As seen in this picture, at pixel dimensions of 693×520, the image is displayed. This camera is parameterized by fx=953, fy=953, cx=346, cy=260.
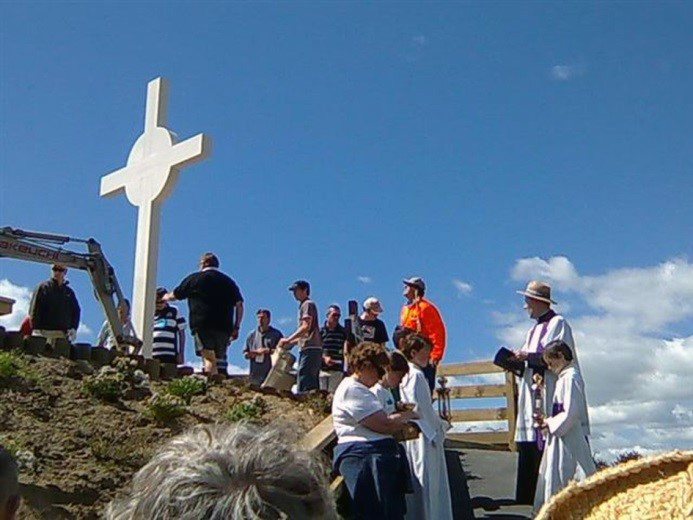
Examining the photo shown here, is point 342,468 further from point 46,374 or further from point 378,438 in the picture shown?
point 46,374

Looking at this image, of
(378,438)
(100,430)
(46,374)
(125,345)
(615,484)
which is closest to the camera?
(615,484)

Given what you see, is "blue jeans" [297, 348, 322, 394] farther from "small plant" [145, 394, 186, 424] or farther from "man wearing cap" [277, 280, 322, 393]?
"small plant" [145, 394, 186, 424]

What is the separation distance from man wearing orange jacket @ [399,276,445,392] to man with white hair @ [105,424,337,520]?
6722mm

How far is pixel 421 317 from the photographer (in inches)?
321

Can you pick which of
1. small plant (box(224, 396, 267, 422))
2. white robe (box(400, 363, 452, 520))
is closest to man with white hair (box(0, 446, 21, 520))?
white robe (box(400, 363, 452, 520))

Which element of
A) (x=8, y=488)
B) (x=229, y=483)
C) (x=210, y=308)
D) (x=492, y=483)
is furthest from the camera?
(x=210, y=308)

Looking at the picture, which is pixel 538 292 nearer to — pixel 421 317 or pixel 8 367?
pixel 421 317

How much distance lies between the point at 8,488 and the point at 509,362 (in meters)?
4.55

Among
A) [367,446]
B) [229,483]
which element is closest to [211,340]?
[367,446]

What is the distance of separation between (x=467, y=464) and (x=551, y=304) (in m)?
2.64

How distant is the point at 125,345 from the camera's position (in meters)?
9.84

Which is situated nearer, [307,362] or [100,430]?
[100,430]

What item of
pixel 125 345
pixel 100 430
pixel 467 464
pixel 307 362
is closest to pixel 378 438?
pixel 100 430

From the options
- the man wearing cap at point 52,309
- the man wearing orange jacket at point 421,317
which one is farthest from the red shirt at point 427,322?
the man wearing cap at point 52,309
